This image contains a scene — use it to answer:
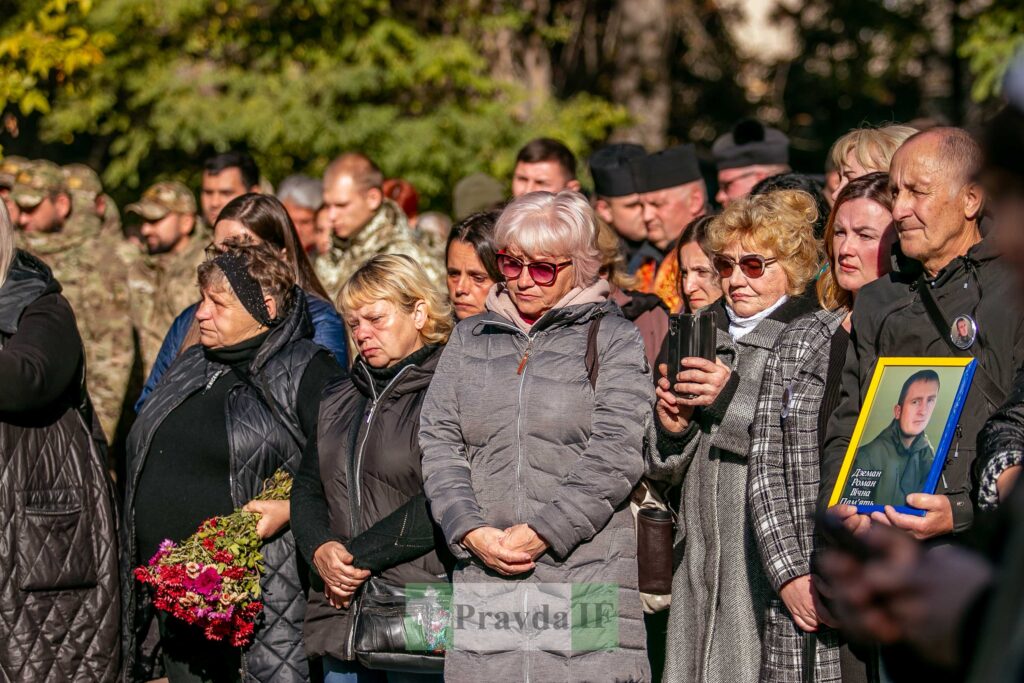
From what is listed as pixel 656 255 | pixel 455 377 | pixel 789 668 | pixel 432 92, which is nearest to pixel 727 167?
pixel 656 255

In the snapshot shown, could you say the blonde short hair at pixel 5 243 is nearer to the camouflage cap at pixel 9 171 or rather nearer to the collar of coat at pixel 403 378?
the collar of coat at pixel 403 378

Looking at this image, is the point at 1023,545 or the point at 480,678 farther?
the point at 480,678

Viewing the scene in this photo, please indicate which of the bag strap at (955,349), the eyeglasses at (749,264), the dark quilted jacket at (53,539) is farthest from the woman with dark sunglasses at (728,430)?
the dark quilted jacket at (53,539)

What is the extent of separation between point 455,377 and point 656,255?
2800 millimetres

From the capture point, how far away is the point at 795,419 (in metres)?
4.30

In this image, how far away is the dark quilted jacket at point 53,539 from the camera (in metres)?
5.19

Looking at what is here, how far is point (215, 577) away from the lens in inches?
195

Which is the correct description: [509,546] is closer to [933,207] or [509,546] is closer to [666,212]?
[933,207]

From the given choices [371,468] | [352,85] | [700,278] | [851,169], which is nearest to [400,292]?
[371,468]

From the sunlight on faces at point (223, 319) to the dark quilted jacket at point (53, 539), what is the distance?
20.0 inches

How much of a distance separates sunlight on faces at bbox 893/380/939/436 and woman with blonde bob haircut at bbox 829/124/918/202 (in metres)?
1.66

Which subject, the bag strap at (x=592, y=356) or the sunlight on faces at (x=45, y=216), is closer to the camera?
the bag strap at (x=592, y=356)

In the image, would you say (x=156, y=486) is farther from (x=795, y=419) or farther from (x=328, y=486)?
(x=795, y=419)

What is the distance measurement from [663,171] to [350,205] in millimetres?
1753
